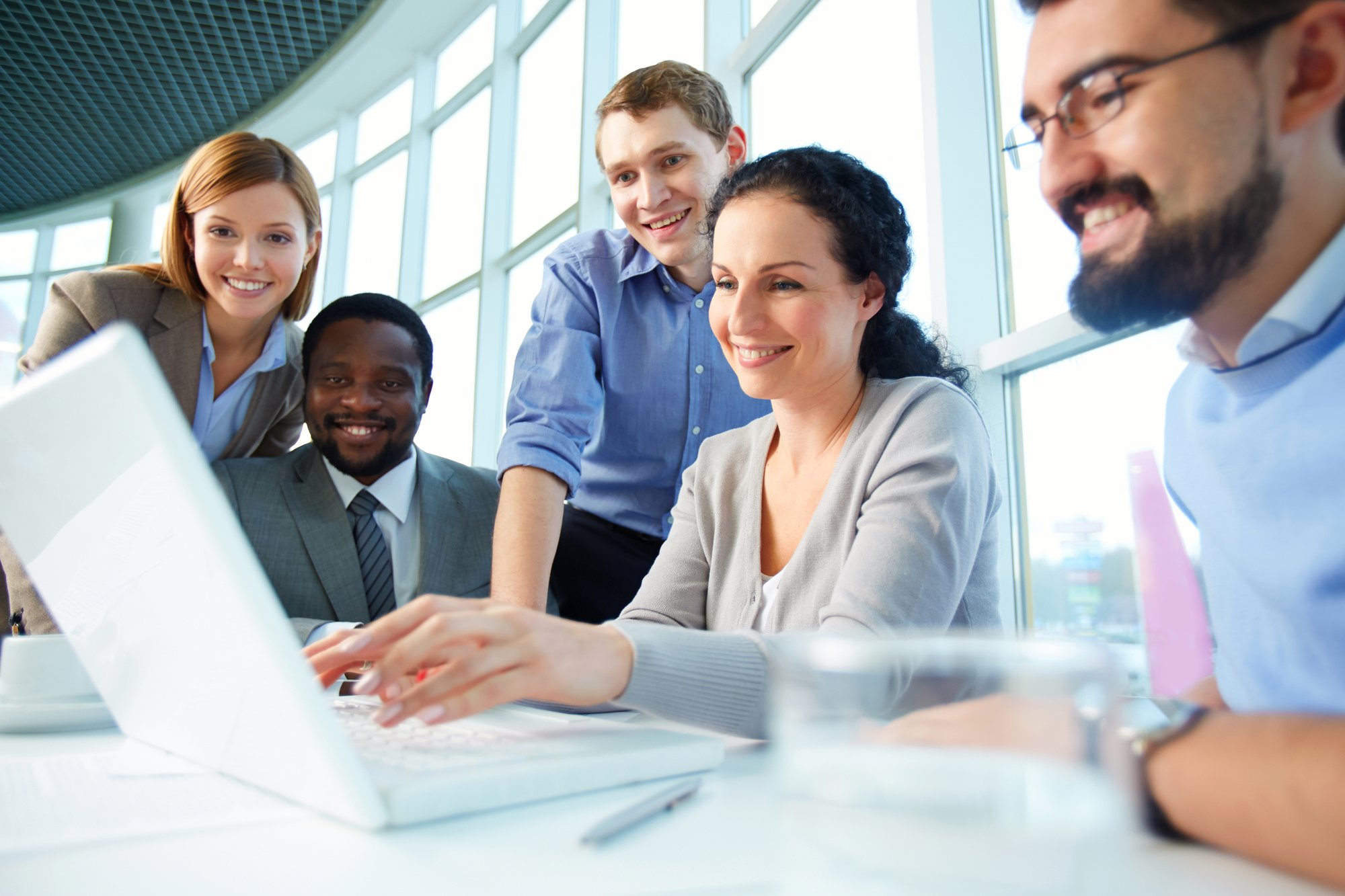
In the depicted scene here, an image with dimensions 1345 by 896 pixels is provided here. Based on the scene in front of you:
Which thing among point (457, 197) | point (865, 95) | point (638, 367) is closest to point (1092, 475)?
point (638, 367)

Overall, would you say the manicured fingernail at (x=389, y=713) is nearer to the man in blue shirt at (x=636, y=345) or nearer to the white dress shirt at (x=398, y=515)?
the man in blue shirt at (x=636, y=345)

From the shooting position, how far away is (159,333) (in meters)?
1.97

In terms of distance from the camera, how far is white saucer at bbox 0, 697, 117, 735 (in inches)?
32.3

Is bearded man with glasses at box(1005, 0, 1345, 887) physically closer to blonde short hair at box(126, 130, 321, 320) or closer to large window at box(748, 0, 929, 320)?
large window at box(748, 0, 929, 320)

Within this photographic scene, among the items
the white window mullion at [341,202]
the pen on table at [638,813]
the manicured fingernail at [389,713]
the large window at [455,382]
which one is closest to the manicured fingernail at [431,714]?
the manicured fingernail at [389,713]

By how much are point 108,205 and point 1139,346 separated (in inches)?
339

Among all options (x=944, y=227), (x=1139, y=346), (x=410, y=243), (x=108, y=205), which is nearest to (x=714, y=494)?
(x=1139, y=346)

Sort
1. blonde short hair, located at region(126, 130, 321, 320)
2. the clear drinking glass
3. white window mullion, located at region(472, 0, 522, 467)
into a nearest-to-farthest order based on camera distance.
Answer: the clear drinking glass → blonde short hair, located at region(126, 130, 321, 320) → white window mullion, located at region(472, 0, 522, 467)

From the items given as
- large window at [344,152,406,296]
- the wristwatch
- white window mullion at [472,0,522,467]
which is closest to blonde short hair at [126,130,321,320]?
the wristwatch

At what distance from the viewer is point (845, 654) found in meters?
0.32

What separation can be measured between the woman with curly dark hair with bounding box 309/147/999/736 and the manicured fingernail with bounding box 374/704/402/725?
0.15ft

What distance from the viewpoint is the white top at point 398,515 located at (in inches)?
73.2

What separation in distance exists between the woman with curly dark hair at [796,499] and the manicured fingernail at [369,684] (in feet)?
0.13

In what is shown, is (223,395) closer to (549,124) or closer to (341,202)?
(549,124)
